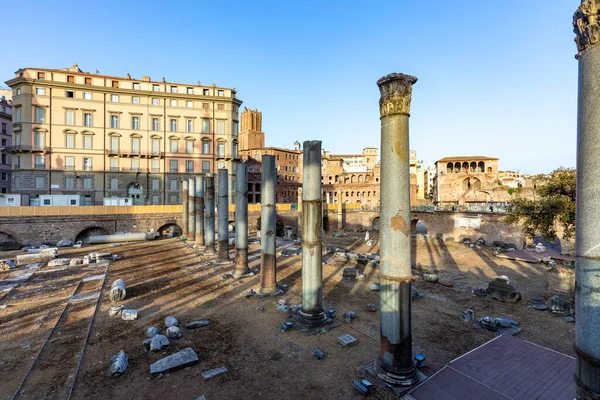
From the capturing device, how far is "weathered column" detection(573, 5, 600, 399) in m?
3.58

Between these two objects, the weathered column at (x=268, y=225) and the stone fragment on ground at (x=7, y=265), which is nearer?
the weathered column at (x=268, y=225)

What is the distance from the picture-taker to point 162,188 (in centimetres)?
Result: 4184

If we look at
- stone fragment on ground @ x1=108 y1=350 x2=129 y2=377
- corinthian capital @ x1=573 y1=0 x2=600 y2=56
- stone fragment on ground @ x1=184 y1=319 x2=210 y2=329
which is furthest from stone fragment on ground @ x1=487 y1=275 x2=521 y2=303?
stone fragment on ground @ x1=108 y1=350 x2=129 y2=377

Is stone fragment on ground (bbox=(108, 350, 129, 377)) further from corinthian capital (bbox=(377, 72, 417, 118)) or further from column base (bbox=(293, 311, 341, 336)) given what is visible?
corinthian capital (bbox=(377, 72, 417, 118))

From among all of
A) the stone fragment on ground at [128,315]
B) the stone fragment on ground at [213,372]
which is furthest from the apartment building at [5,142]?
the stone fragment on ground at [213,372]

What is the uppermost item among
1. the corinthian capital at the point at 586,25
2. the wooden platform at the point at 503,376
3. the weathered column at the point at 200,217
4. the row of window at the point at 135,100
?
the row of window at the point at 135,100

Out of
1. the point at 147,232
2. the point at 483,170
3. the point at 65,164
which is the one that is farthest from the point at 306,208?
the point at 483,170

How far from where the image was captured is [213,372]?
708 centimetres

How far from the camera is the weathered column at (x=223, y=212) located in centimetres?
1766

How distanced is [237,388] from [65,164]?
141 ft

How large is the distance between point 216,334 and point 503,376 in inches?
301

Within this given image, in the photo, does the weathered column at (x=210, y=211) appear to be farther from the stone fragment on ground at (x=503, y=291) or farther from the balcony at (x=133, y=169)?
the balcony at (x=133, y=169)

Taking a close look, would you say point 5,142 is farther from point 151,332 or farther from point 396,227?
point 396,227

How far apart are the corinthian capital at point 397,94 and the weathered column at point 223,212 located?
1278cm
